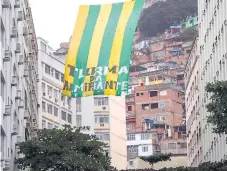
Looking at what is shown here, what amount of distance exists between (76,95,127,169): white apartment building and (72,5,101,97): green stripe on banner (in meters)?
53.8

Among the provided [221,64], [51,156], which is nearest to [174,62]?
[221,64]

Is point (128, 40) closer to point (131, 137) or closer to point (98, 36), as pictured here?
point (98, 36)

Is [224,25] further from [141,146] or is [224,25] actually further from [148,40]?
[148,40]

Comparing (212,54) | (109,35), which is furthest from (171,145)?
(109,35)

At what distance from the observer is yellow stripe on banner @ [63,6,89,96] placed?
39034mm

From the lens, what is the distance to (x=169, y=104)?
131m

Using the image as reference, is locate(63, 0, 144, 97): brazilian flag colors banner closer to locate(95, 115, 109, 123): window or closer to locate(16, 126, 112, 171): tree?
locate(16, 126, 112, 171): tree

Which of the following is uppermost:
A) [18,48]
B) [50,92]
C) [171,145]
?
[50,92]

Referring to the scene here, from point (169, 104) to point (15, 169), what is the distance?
283 feet

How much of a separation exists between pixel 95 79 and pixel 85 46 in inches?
93.6

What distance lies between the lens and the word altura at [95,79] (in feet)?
123

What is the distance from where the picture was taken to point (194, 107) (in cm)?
7600

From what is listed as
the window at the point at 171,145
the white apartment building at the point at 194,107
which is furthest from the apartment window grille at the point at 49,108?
the window at the point at 171,145

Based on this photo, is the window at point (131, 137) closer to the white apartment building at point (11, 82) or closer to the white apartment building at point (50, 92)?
the white apartment building at point (50, 92)
